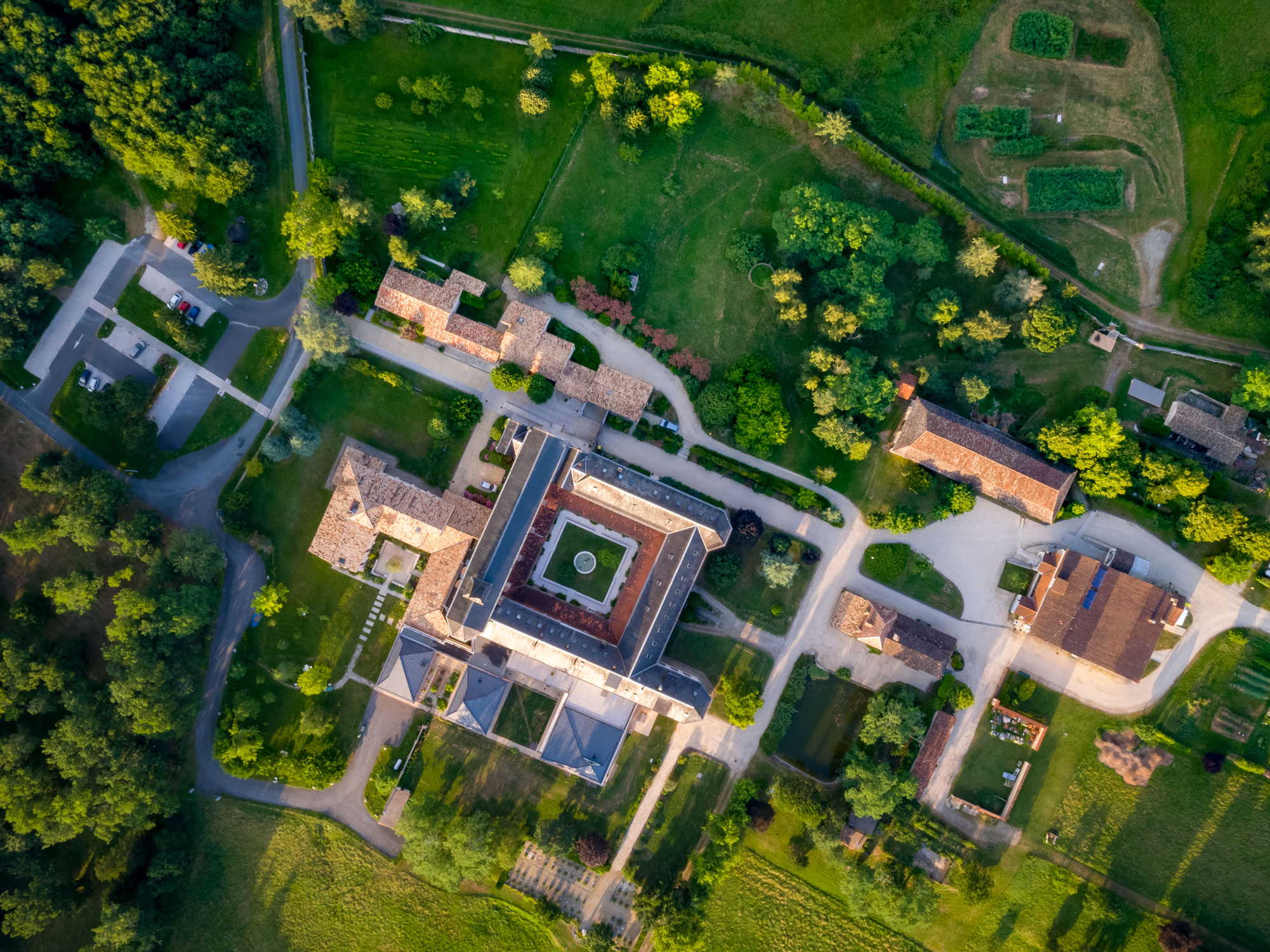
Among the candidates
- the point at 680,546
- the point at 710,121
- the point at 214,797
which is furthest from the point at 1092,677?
the point at 214,797

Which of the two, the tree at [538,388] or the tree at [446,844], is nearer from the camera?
the tree at [446,844]

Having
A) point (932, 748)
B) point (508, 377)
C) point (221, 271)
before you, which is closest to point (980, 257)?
point (508, 377)

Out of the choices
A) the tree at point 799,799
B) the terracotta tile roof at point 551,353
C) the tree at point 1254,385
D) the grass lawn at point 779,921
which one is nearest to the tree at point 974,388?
the tree at point 1254,385

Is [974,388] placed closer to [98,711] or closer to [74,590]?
[74,590]

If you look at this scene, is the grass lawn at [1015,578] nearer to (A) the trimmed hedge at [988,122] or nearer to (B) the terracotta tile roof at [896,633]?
(B) the terracotta tile roof at [896,633]

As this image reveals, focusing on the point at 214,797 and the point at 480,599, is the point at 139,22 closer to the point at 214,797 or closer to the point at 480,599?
the point at 480,599

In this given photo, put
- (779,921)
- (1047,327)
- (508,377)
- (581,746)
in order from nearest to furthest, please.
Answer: (581,746), (1047,327), (508,377), (779,921)
